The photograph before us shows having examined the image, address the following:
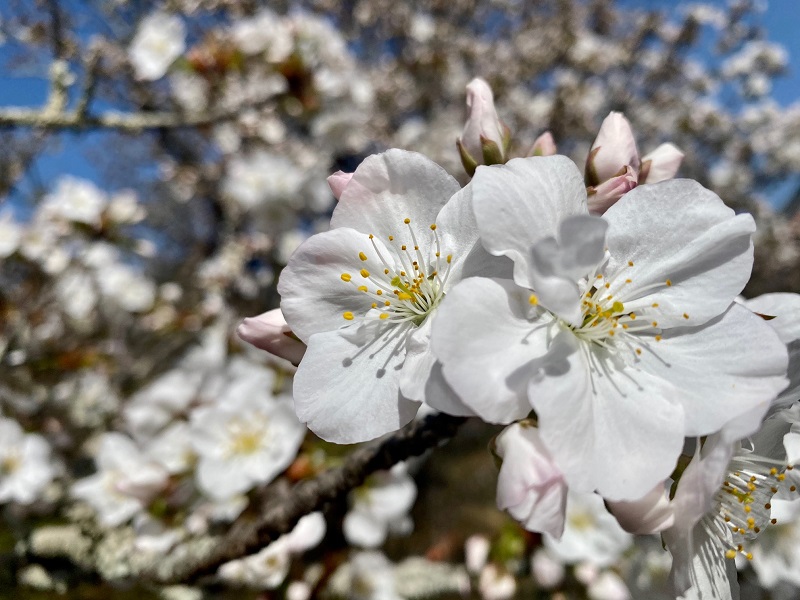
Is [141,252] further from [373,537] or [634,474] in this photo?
[634,474]

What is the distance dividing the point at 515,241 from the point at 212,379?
1442 mm

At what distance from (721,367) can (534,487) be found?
25 centimetres

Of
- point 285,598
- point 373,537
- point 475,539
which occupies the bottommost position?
point 475,539

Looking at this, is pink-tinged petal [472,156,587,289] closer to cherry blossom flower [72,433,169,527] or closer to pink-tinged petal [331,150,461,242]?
pink-tinged petal [331,150,461,242]

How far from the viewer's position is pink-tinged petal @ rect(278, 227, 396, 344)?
2.15 feet

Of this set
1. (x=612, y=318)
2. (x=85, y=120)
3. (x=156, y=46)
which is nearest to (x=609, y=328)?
(x=612, y=318)

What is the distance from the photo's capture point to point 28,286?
2971 millimetres

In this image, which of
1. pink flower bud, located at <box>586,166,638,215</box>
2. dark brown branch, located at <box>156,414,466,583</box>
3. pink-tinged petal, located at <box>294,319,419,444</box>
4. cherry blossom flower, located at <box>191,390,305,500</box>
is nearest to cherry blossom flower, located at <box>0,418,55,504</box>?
cherry blossom flower, located at <box>191,390,305,500</box>

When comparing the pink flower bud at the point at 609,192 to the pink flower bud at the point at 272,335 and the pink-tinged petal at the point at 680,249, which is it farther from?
the pink flower bud at the point at 272,335

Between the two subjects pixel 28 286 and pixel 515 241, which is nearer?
pixel 515 241

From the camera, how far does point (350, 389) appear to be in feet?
2.01

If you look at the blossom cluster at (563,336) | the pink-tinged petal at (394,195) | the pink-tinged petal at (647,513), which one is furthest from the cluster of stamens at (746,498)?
the pink-tinged petal at (394,195)

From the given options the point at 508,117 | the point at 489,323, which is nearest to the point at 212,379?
the point at 489,323

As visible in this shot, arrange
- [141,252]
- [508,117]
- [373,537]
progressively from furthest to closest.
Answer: [508,117] < [141,252] < [373,537]
